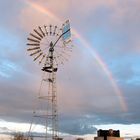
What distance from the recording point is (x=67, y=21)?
3561 inches

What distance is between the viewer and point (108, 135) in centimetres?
10844

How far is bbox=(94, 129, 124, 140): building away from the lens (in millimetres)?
106625

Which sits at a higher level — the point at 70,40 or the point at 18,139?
the point at 70,40

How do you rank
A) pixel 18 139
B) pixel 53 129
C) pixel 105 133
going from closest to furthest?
pixel 53 129, pixel 105 133, pixel 18 139

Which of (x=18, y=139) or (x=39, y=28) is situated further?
(x=18, y=139)

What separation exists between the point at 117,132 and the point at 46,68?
110 ft

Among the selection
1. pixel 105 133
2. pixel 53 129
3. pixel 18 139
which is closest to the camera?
pixel 53 129

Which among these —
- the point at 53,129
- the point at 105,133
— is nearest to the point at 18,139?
the point at 105,133

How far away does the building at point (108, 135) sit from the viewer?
10662 cm

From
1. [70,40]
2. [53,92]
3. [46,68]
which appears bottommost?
[53,92]

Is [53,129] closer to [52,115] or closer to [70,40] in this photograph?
[52,115]

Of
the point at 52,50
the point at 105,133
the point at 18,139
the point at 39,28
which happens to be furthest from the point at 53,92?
the point at 18,139

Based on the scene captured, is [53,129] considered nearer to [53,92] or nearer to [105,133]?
[53,92]

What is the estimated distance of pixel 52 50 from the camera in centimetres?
9238
